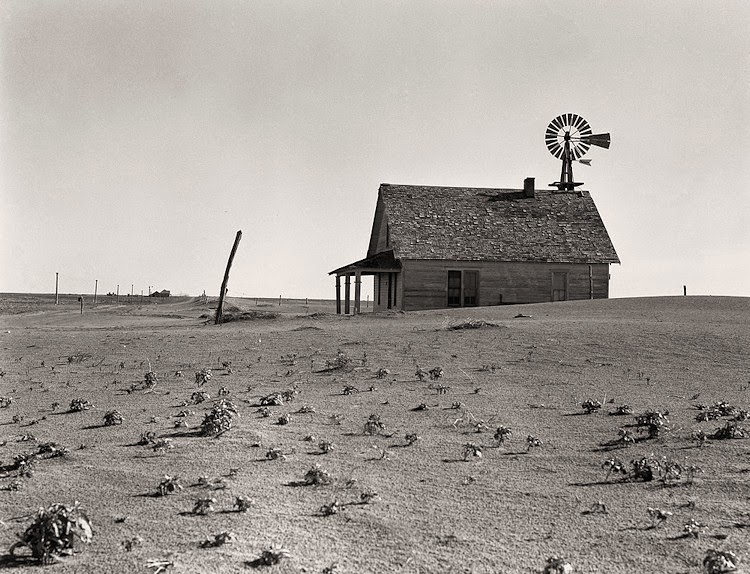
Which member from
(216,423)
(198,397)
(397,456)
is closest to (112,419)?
(198,397)

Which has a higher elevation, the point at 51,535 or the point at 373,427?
the point at 373,427

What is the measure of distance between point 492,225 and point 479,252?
2.14m

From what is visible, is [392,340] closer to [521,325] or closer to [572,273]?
[521,325]

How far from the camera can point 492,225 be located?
1331 inches

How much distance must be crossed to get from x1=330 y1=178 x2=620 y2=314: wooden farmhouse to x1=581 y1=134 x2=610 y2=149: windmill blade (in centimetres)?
1012

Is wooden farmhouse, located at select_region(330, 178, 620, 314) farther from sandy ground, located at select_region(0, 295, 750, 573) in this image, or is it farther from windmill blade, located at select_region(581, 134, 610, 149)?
sandy ground, located at select_region(0, 295, 750, 573)

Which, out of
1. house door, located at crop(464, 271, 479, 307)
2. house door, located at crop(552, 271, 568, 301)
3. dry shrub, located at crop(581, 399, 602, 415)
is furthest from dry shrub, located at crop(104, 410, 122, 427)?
house door, located at crop(552, 271, 568, 301)

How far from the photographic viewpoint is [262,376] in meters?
12.3

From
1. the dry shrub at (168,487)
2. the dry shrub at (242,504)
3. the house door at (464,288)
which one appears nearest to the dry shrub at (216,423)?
the dry shrub at (168,487)

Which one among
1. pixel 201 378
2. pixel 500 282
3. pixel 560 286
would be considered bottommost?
pixel 201 378

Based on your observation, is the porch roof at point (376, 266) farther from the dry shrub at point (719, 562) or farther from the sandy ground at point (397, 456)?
the dry shrub at point (719, 562)

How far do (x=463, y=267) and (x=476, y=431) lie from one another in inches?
933

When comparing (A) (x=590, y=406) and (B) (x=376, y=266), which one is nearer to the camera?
(A) (x=590, y=406)

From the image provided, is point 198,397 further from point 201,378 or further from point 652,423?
point 652,423
